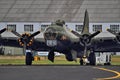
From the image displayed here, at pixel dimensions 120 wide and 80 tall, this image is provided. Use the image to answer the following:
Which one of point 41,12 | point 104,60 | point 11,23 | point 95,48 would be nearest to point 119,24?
point 41,12

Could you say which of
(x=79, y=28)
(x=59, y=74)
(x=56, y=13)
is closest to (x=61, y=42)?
(x=59, y=74)

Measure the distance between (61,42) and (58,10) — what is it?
6637cm

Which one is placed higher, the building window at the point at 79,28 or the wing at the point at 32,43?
the building window at the point at 79,28

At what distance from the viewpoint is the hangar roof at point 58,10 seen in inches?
4577

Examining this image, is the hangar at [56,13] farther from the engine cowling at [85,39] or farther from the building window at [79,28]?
the engine cowling at [85,39]

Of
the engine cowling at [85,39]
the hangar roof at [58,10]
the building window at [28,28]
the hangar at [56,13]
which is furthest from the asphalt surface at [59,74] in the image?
the hangar roof at [58,10]

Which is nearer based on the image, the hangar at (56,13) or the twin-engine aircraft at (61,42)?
the twin-engine aircraft at (61,42)

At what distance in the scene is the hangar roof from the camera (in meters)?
116

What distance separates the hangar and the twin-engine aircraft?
5691 cm

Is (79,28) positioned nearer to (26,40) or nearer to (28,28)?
(28,28)

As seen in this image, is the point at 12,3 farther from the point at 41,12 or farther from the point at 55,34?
the point at 55,34

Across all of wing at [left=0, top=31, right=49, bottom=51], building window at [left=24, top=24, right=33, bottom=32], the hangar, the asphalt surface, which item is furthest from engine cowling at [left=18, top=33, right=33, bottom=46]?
building window at [left=24, top=24, right=33, bottom=32]

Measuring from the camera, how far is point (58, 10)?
119125 mm

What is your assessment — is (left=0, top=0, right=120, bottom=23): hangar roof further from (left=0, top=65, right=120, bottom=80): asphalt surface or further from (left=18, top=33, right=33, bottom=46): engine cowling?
(left=0, top=65, right=120, bottom=80): asphalt surface
